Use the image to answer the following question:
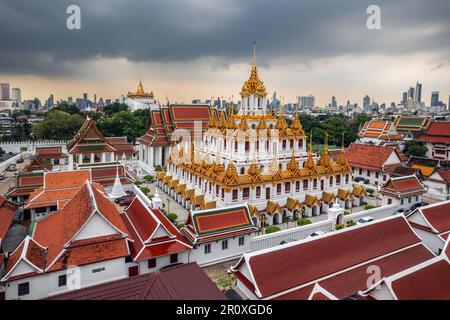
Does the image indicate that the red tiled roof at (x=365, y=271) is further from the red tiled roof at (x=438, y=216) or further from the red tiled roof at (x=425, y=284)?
the red tiled roof at (x=438, y=216)

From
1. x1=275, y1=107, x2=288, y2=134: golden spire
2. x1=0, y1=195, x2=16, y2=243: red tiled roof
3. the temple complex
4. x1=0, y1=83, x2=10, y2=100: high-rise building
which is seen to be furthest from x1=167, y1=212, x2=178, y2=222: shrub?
x1=0, y1=83, x2=10, y2=100: high-rise building

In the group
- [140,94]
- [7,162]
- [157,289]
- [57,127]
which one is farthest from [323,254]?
[140,94]

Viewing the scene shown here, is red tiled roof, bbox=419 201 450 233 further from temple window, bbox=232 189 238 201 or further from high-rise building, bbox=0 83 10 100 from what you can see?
high-rise building, bbox=0 83 10 100

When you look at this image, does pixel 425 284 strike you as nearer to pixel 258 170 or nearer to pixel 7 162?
pixel 258 170

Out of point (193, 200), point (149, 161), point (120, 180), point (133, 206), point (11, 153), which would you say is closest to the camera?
point (133, 206)

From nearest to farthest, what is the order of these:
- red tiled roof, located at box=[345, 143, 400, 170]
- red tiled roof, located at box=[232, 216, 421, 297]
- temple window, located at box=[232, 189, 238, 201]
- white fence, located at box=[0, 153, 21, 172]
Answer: red tiled roof, located at box=[232, 216, 421, 297]
temple window, located at box=[232, 189, 238, 201]
red tiled roof, located at box=[345, 143, 400, 170]
white fence, located at box=[0, 153, 21, 172]

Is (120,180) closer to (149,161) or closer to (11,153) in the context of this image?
(149,161)
